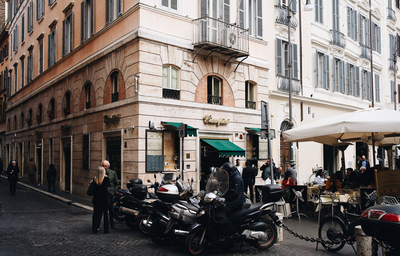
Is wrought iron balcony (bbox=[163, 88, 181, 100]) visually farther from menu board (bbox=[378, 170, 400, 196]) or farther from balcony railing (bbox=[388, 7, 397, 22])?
balcony railing (bbox=[388, 7, 397, 22])

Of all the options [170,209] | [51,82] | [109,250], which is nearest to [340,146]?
[170,209]

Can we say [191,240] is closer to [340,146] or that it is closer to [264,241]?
[264,241]

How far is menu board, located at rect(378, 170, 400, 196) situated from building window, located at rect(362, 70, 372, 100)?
810 inches

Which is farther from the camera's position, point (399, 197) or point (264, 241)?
point (399, 197)

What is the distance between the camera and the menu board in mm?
8062

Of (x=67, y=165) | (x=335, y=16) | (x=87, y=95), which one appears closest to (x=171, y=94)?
(x=87, y=95)

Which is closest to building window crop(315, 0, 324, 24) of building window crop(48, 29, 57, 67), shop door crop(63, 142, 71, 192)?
building window crop(48, 29, 57, 67)

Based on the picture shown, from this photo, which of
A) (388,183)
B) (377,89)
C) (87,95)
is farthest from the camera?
(377,89)

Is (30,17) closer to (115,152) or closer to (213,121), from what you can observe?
(115,152)

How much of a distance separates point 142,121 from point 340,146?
7395 millimetres

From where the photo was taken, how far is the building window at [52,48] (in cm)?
2095

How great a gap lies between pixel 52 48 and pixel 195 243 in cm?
1818

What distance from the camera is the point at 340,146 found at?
13852 mm

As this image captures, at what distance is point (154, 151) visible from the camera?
1331 cm
